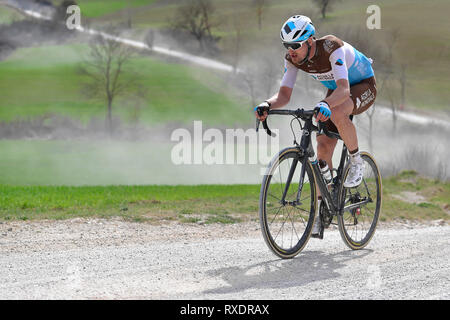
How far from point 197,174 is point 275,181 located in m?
17.9

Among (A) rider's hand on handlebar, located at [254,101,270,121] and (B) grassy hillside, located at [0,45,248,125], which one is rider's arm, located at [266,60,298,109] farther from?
(B) grassy hillside, located at [0,45,248,125]

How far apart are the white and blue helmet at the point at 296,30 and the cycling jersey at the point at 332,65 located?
0.38m

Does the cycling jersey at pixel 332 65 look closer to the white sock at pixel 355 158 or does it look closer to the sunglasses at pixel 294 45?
the sunglasses at pixel 294 45

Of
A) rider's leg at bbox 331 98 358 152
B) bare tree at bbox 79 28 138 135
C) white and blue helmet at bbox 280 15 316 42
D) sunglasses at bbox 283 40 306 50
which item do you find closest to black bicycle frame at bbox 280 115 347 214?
rider's leg at bbox 331 98 358 152

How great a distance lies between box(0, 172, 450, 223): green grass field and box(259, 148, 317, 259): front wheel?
3.54 m

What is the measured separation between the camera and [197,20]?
115 ft

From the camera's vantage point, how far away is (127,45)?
36.7m

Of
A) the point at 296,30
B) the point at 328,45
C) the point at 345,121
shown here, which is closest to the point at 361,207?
the point at 345,121

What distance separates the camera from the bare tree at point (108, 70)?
33344 mm

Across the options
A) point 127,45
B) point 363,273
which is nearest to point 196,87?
point 127,45

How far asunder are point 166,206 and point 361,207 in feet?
15.8

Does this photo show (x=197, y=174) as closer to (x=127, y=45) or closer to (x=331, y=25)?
(x=331, y=25)

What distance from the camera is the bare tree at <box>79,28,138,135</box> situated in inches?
1313

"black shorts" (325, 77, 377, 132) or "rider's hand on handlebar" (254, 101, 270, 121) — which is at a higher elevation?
"black shorts" (325, 77, 377, 132)
